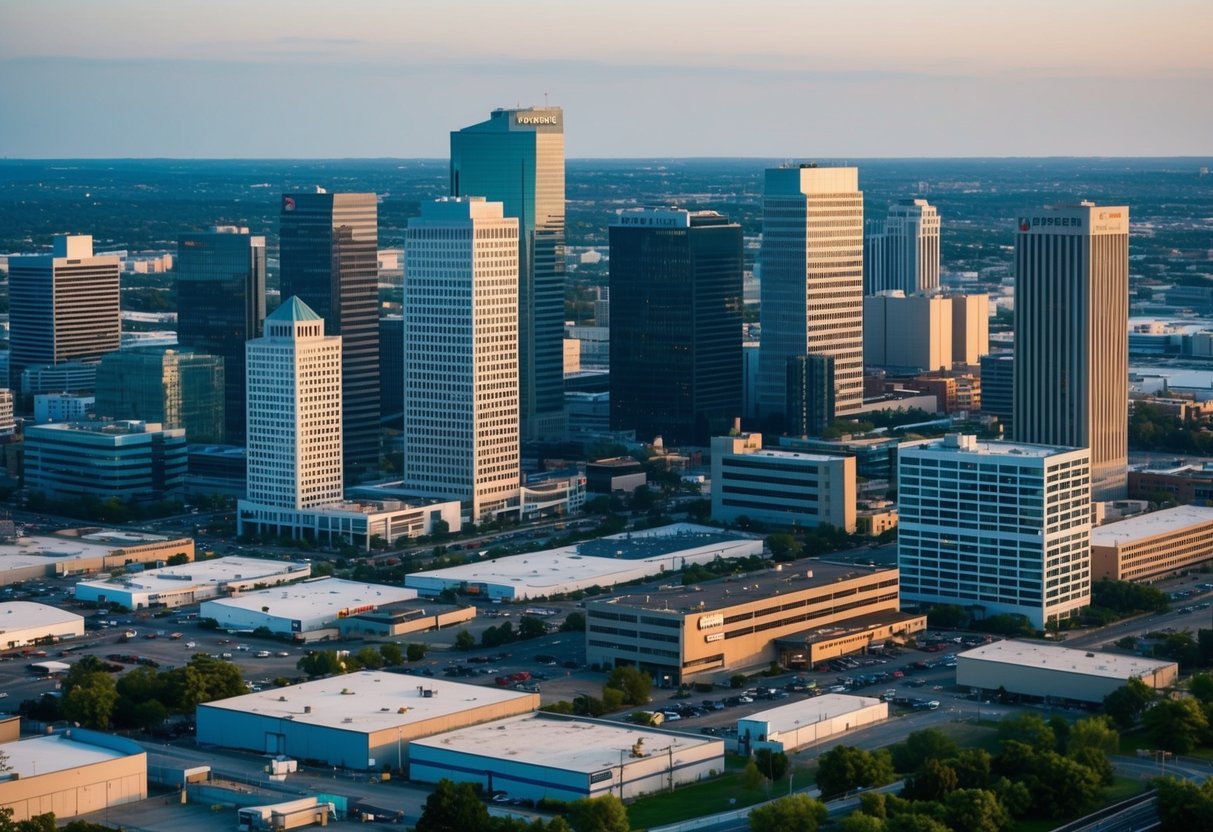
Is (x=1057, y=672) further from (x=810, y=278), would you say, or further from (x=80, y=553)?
(x=810, y=278)

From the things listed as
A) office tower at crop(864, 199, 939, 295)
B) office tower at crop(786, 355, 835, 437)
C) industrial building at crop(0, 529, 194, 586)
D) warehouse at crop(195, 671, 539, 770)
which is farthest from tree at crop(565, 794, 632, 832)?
office tower at crop(864, 199, 939, 295)

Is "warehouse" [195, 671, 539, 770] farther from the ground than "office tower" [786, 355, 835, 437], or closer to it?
closer to it

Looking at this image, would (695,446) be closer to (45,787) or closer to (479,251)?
(479,251)

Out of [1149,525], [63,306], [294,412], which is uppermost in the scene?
[63,306]

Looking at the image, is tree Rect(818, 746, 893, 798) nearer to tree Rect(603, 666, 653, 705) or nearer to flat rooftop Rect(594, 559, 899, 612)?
tree Rect(603, 666, 653, 705)

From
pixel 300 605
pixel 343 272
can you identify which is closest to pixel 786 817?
pixel 300 605

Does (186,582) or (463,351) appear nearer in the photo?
(186,582)
